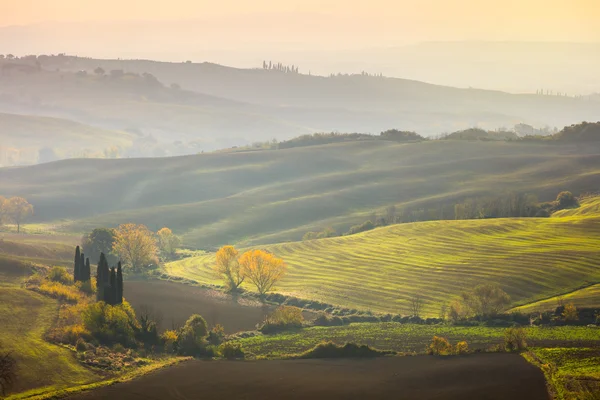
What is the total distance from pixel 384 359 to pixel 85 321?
3295 cm

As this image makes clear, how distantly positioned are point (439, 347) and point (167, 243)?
10194cm

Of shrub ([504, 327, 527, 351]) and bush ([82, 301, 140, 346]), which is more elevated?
shrub ([504, 327, 527, 351])

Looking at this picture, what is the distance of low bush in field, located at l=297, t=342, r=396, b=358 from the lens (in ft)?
263

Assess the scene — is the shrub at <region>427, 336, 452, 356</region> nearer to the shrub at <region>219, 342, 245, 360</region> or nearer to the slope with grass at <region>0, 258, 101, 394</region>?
the shrub at <region>219, 342, 245, 360</region>

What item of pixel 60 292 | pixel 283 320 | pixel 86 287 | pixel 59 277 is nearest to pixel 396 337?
pixel 283 320

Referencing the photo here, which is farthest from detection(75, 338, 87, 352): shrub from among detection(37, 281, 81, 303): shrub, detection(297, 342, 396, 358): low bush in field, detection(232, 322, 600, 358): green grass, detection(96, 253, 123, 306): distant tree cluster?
detection(37, 281, 81, 303): shrub

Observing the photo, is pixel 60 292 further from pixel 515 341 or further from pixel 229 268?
pixel 515 341

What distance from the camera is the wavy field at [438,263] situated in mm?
108000

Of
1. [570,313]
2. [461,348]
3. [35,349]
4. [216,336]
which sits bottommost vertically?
[216,336]

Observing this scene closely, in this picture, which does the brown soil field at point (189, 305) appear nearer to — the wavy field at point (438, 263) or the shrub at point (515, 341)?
the wavy field at point (438, 263)

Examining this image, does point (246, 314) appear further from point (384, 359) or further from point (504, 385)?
point (504, 385)

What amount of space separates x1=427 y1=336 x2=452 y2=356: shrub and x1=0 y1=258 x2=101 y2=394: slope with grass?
1297 inches

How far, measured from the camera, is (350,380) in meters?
69.8

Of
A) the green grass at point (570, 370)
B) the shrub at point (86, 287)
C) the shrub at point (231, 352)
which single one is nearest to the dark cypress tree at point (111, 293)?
the shrub at point (86, 287)
